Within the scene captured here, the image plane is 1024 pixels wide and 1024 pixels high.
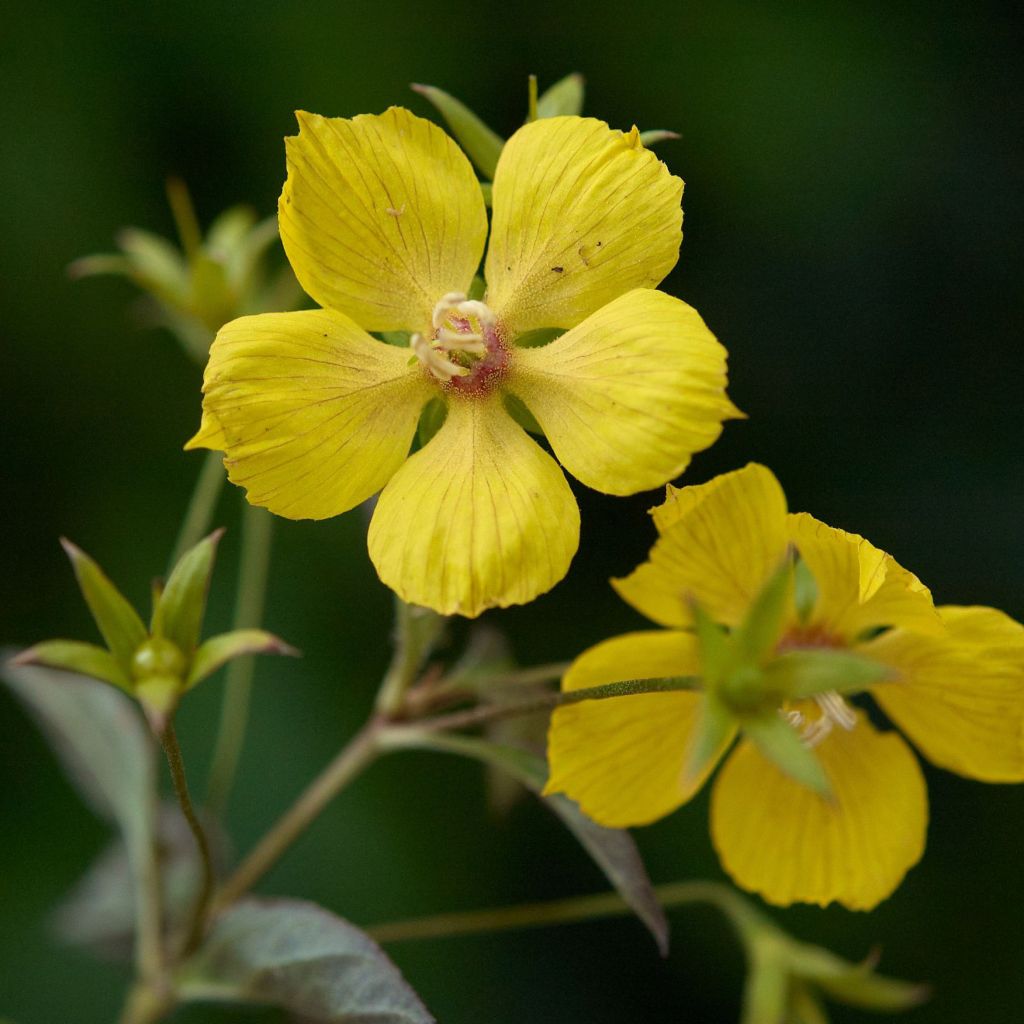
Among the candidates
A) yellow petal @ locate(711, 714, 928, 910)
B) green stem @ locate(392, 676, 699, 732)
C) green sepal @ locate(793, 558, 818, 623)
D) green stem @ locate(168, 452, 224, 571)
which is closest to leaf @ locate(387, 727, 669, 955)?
green stem @ locate(392, 676, 699, 732)

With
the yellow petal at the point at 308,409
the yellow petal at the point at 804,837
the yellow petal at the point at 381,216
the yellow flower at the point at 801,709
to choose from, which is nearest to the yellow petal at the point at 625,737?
the yellow flower at the point at 801,709

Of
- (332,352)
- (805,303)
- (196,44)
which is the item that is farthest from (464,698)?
(196,44)

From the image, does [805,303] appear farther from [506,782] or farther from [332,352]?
[332,352]

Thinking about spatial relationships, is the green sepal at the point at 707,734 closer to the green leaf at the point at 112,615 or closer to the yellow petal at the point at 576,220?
the yellow petal at the point at 576,220

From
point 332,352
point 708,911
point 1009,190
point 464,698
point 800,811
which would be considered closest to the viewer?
point 332,352

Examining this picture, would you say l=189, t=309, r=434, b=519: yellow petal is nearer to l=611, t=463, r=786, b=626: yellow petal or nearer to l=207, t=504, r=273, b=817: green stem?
l=611, t=463, r=786, b=626: yellow petal

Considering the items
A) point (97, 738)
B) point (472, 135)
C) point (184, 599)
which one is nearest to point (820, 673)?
point (184, 599)
